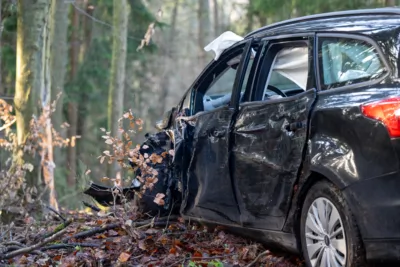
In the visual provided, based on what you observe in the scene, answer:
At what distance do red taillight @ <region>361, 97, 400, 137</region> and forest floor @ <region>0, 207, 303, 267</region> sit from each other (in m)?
1.54

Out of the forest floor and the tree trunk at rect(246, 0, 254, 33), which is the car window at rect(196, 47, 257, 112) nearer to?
the forest floor

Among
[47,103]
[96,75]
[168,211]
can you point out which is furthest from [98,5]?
[168,211]

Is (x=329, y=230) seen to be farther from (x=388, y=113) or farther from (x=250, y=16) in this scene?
(x=250, y=16)

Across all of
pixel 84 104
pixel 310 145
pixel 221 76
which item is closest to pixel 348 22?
pixel 310 145

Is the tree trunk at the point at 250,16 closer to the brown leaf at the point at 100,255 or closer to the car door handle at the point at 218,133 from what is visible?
the car door handle at the point at 218,133

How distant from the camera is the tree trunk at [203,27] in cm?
2878

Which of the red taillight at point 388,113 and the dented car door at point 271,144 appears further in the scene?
the dented car door at point 271,144

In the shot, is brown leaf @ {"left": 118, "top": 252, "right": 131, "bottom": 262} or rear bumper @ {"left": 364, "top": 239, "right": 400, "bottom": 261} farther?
brown leaf @ {"left": 118, "top": 252, "right": 131, "bottom": 262}

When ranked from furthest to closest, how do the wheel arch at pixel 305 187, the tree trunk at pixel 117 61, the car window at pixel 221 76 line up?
the tree trunk at pixel 117 61, the car window at pixel 221 76, the wheel arch at pixel 305 187

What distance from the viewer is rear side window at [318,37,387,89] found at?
14.8ft

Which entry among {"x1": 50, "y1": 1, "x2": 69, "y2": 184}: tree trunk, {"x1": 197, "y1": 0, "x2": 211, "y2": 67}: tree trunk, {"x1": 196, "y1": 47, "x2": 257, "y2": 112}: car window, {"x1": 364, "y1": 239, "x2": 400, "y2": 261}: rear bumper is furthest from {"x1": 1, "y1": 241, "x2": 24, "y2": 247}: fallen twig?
{"x1": 197, "y1": 0, "x2": 211, "y2": 67}: tree trunk

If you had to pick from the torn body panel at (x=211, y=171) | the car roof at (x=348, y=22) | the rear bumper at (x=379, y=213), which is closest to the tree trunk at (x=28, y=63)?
the torn body panel at (x=211, y=171)

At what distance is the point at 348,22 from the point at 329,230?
1563mm

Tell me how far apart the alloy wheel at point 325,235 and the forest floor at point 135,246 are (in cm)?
47
